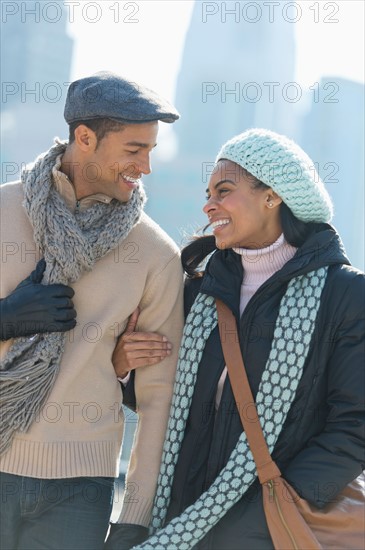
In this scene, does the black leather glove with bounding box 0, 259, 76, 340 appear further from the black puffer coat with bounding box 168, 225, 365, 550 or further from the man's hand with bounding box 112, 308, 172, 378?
the black puffer coat with bounding box 168, 225, 365, 550

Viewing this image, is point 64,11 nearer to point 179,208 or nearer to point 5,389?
point 179,208

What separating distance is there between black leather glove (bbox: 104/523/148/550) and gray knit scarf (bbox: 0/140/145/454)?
0.39m

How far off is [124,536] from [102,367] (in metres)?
0.48

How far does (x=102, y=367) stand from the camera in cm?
286

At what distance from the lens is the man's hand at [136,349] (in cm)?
290

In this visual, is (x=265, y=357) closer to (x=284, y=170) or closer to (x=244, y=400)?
(x=244, y=400)

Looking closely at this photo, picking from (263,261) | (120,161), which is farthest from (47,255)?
(263,261)

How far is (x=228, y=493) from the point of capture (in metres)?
2.67

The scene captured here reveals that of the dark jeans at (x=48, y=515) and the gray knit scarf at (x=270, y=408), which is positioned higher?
the gray knit scarf at (x=270, y=408)

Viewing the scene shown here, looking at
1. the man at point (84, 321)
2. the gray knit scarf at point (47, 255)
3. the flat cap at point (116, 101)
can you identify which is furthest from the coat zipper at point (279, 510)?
the flat cap at point (116, 101)

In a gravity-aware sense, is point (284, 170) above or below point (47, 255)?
above

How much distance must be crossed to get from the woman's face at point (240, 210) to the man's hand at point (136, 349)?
0.34 m

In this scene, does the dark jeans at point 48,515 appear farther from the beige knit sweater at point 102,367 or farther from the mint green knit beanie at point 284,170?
the mint green knit beanie at point 284,170

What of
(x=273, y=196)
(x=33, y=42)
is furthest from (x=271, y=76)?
(x=273, y=196)
